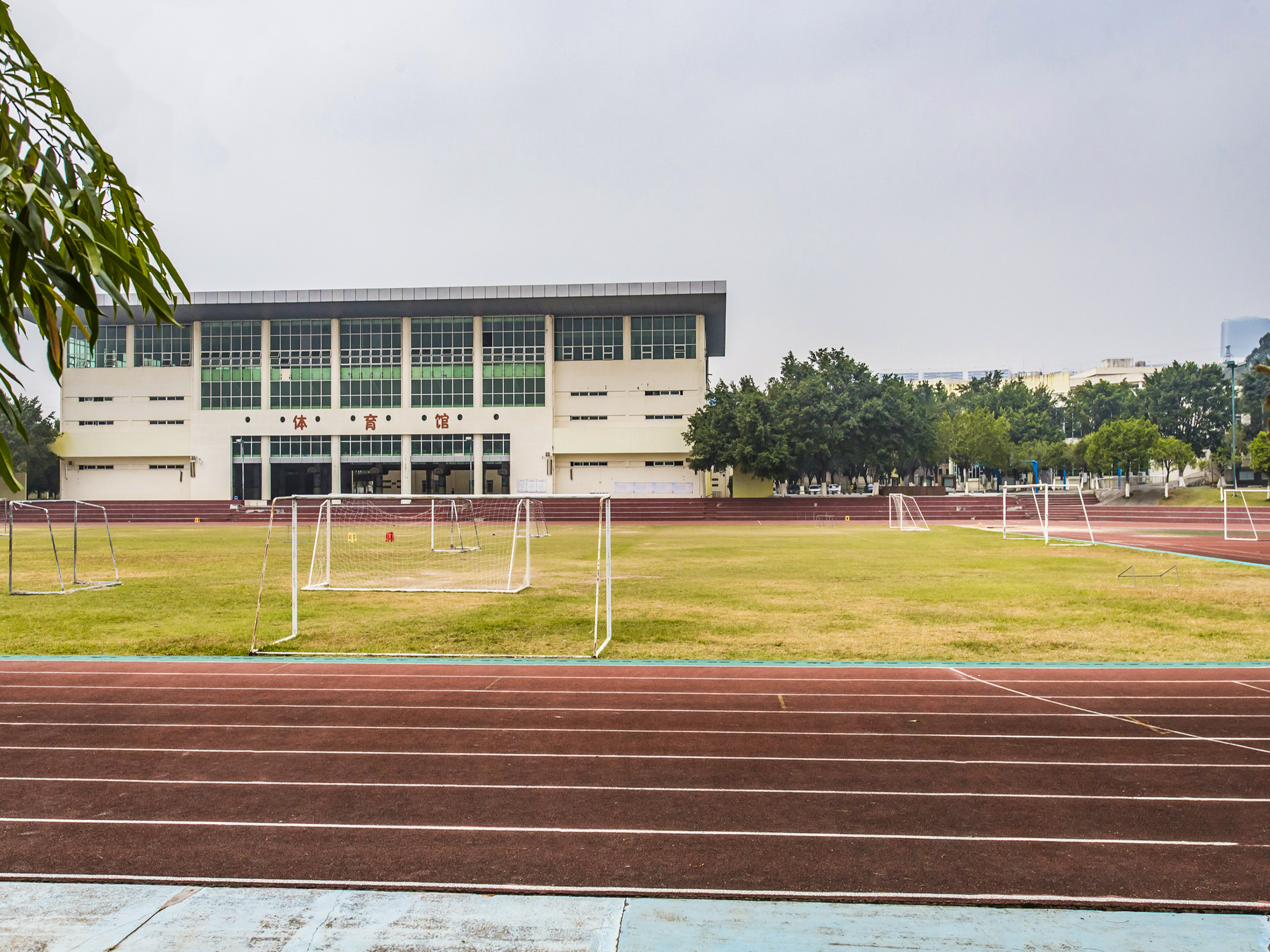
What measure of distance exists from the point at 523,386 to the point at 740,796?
5205 cm

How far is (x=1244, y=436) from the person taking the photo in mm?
71188

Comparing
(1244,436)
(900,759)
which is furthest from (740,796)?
(1244,436)

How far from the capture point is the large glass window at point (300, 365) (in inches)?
2218

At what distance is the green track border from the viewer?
8.56m

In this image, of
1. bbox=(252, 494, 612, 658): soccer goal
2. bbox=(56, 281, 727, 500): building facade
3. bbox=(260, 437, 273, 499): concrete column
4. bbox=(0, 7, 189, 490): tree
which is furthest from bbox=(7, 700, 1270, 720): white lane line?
bbox=(260, 437, 273, 499): concrete column

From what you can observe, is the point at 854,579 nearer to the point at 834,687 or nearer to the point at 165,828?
the point at 834,687

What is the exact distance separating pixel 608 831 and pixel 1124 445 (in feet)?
231

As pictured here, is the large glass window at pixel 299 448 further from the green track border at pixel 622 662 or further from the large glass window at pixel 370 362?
the green track border at pixel 622 662

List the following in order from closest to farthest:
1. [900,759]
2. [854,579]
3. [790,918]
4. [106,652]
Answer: [790,918] < [900,759] < [106,652] < [854,579]

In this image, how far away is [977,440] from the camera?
68.3m

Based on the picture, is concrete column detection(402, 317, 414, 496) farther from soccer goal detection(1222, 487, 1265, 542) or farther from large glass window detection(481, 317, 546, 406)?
soccer goal detection(1222, 487, 1265, 542)

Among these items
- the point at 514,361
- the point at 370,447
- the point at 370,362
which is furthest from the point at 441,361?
the point at 370,447

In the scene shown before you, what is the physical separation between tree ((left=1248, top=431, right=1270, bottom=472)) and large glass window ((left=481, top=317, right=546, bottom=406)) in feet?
145

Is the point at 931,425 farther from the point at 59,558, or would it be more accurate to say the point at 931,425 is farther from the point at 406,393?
the point at 59,558
